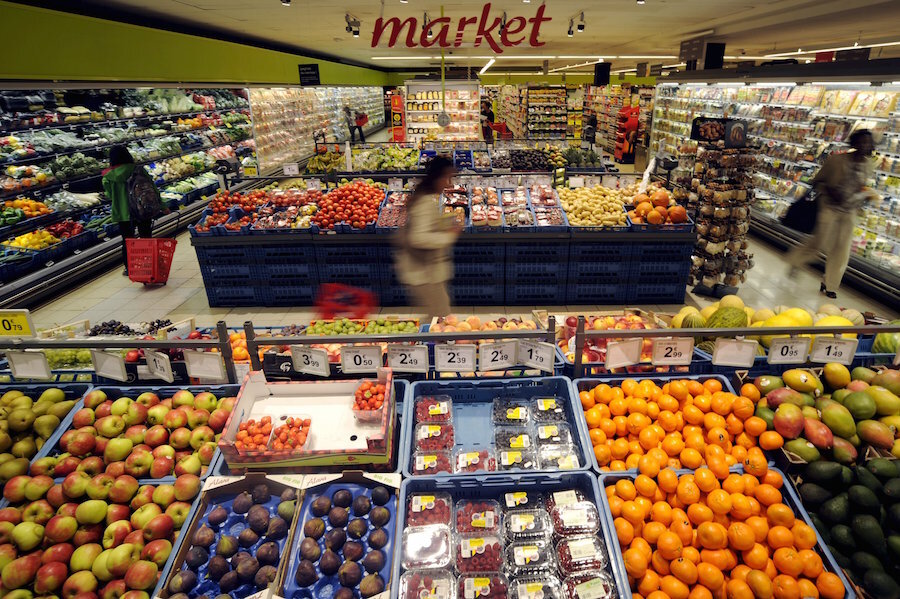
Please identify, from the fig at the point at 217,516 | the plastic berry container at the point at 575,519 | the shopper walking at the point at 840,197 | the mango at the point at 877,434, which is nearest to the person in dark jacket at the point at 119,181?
the fig at the point at 217,516

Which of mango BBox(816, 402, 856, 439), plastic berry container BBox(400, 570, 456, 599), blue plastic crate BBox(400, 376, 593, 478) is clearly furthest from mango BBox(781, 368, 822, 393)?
plastic berry container BBox(400, 570, 456, 599)

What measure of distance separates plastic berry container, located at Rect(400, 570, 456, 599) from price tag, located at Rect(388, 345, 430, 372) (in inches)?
38.5

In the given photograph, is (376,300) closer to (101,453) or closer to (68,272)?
(101,453)

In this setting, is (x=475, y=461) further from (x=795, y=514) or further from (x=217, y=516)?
(x=795, y=514)

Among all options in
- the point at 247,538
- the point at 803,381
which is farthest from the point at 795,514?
the point at 247,538

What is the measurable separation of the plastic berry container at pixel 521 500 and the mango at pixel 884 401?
1.77m

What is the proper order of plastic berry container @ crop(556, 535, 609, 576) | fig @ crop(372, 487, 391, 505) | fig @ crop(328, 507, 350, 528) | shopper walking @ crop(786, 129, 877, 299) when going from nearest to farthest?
plastic berry container @ crop(556, 535, 609, 576), fig @ crop(328, 507, 350, 528), fig @ crop(372, 487, 391, 505), shopper walking @ crop(786, 129, 877, 299)

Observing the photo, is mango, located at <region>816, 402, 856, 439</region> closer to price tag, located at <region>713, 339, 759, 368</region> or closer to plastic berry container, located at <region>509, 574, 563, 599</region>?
price tag, located at <region>713, 339, 759, 368</region>

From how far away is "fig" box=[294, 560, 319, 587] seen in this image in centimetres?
199

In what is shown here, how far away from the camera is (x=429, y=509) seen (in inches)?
90.0

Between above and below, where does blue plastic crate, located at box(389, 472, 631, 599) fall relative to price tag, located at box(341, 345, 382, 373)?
Answer: below

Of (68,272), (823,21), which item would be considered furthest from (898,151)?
(68,272)

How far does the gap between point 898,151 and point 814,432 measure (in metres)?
6.87

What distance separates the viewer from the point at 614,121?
20422 mm
